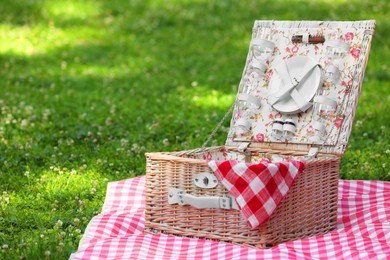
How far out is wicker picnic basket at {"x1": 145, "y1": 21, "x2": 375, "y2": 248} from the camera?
4609 millimetres

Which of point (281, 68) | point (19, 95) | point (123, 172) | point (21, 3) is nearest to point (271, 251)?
point (281, 68)

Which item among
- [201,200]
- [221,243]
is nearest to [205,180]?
[201,200]

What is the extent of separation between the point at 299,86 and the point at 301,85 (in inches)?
0.9

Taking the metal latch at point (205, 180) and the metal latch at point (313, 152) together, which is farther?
the metal latch at point (313, 152)

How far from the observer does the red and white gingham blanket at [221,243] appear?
439cm

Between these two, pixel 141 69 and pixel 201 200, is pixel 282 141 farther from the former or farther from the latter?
pixel 141 69

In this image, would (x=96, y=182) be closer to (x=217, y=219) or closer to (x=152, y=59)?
(x=217, y=219)

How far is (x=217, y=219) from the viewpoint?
4621 millimetres

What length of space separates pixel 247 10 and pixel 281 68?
803cm

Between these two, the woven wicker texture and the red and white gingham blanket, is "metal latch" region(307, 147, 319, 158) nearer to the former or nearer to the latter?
the woven wicker texture

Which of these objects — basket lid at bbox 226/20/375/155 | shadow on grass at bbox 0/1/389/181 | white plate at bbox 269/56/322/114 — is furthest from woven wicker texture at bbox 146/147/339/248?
shadow on grass at bbox 0/1/389/181

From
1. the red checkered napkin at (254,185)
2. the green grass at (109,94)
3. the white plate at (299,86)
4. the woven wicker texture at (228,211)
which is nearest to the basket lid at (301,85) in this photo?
the white plate at (299,86)

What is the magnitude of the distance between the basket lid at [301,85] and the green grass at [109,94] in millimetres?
1078

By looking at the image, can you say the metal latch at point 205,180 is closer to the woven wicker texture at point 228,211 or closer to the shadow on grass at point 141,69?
the woven wicker texture at point 228,211
